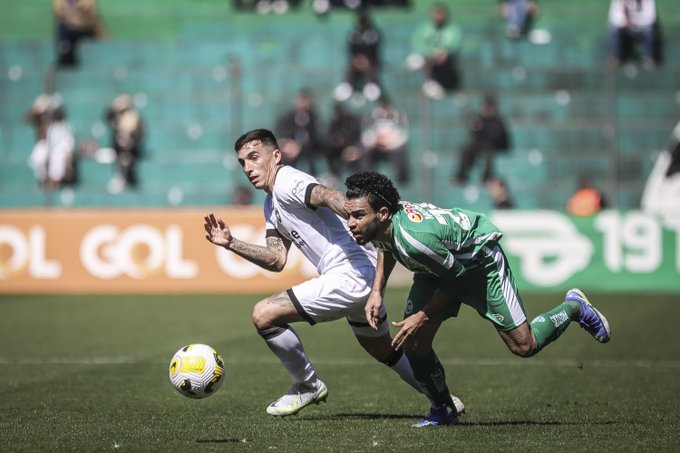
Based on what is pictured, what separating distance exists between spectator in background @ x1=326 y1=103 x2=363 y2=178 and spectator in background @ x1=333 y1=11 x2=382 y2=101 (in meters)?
1.79

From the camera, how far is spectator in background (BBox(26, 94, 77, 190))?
2411 centimetres

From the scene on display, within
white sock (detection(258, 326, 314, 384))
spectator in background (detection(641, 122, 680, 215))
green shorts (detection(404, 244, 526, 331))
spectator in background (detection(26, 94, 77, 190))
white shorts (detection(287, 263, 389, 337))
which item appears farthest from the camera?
spectator in background (detection(26, 94, 77, 190))

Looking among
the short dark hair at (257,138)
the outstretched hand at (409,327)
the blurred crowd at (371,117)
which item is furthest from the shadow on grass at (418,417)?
the blurred crowd at (371,117)

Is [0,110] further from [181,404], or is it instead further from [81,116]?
[181,404]

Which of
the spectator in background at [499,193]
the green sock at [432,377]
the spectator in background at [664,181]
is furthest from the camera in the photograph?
the spectator in background at [664,181]

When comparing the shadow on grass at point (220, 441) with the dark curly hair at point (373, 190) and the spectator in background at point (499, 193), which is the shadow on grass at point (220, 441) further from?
the spectator in background at point (499, 193)

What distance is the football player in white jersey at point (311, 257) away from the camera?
8977mm

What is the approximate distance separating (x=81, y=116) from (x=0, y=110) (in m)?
2.10

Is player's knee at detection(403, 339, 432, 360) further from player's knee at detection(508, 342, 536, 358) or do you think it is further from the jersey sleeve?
the jersey sleeve

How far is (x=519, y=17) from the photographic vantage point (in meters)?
26.4

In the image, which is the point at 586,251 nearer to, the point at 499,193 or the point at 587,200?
the point at 587,200

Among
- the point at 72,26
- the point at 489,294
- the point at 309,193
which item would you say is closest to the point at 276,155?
the point at 309,193

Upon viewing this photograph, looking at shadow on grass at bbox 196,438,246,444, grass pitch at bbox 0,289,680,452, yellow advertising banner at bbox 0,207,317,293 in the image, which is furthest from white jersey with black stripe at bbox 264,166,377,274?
yellow advertising banner at bbox 0,207,317,293

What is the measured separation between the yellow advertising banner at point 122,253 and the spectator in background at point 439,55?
5.70 m
